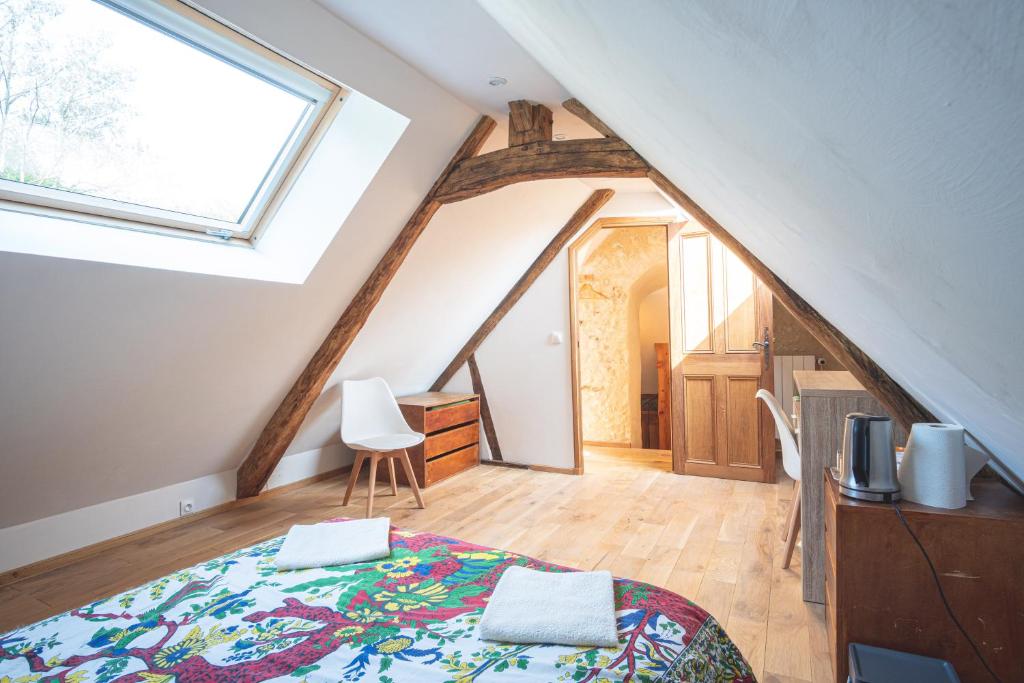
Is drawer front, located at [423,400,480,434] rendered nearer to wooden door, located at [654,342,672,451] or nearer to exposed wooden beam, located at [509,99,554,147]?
exposed wooden beam, located at [509,99,554,147]

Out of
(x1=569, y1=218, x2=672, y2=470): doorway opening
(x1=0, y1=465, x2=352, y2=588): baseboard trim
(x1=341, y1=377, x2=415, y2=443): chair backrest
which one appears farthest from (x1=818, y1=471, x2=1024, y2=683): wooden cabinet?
(x1=569, y1=218, x2=672, y2=470): doorway opening

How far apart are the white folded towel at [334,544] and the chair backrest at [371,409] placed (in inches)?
79.2

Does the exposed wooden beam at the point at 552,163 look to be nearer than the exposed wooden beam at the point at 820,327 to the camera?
No

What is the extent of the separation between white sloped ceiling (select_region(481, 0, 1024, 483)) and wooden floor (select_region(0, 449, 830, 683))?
161cm

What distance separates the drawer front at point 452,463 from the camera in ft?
14.6

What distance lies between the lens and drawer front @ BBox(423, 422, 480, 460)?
4422 mm

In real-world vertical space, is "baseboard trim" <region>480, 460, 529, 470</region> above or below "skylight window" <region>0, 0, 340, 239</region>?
below

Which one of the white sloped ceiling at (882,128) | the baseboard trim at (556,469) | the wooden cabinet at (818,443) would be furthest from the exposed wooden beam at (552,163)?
the baseboard trim at (556,469)

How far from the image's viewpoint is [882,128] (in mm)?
358

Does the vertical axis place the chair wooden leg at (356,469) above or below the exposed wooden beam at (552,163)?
below

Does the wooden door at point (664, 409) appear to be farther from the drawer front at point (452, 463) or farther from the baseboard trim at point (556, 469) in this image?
the drawer front at point (452, 463)

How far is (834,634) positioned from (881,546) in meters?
0.30

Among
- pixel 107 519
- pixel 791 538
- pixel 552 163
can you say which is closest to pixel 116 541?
pixel 107 519

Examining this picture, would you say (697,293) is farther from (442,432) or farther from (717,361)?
(442,432)
